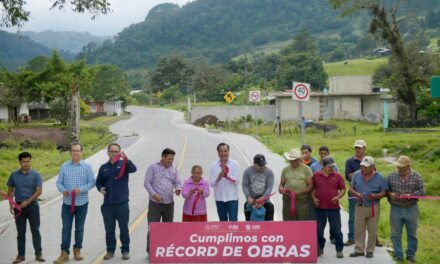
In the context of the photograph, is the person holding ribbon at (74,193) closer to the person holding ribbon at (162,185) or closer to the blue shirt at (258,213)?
the person holding ribbon at (162,185)

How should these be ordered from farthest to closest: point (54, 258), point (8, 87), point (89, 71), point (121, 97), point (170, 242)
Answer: point (121, 97), point (89, 71), point (8, 87), point (54, 258), point (170, 242)

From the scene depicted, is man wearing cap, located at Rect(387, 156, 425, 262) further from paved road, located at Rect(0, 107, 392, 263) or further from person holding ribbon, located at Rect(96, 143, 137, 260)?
person holding ribbon, located at Rect(96, 143, 137, 260)

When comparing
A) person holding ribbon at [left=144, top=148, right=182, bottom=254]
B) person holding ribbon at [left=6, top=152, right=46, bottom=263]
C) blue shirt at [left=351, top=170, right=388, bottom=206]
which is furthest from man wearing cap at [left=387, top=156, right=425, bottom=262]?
person holding ribbon at [left=6, top=152, right=46, bottom=263]

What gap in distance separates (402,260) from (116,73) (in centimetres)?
9823

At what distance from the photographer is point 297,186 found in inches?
380

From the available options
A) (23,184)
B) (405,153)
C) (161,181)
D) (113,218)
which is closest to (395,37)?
(405,153)

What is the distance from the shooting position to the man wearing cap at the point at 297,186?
31.6 ft

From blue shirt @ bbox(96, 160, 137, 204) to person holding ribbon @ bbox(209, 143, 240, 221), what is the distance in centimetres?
138

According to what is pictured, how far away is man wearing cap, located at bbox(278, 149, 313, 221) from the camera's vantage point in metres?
9.63

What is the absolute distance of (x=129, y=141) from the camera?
39594 mm

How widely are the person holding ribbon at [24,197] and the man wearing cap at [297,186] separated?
396 cm

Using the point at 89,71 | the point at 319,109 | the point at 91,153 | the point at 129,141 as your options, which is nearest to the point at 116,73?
the point at 89,71

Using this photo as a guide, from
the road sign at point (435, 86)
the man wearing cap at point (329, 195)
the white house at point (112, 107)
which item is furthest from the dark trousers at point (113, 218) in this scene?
the white house at point (112, 107)

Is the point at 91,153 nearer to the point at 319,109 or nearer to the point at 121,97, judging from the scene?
the point at 319,109
